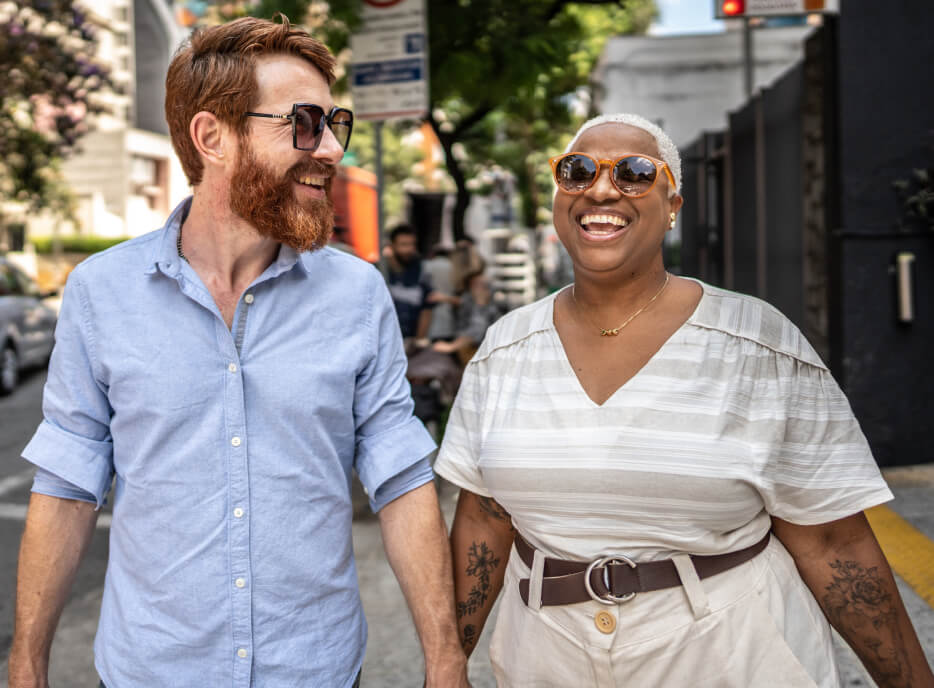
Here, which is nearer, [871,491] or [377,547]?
[871,491]

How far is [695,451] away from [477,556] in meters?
0.62

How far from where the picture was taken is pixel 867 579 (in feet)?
7.41

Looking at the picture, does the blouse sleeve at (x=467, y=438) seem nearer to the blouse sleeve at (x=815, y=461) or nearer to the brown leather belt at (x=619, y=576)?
the brown leather belt at (x=619, y=576)

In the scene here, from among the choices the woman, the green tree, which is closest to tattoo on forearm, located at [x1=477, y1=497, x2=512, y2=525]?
the woman

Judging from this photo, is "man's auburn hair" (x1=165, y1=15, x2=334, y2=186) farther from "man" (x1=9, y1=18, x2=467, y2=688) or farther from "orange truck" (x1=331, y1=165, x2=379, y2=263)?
A: "orange truck" (x1=331, y1=165, x2=379, y2=263)

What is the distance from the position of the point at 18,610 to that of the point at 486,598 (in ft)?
3.34

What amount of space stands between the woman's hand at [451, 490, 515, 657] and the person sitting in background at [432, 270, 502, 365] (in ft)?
17.0

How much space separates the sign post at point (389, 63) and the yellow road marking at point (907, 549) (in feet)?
12.0

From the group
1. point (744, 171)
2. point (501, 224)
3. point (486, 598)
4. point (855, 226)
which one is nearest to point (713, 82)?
point (501, 224)

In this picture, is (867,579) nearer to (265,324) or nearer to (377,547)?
(265,324)

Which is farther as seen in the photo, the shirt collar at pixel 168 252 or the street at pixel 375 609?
the street at pixel 375 609

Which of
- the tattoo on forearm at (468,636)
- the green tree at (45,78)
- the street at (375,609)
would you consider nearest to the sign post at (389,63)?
the street at (375,609)

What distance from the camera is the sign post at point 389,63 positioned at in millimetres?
6816

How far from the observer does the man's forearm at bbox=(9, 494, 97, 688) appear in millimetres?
2199
